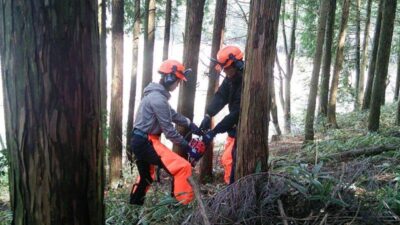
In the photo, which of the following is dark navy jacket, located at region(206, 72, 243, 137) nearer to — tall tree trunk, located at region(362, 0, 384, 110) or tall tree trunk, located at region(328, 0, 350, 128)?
tall tree trunk, located at region(362, 0, 384, 110)

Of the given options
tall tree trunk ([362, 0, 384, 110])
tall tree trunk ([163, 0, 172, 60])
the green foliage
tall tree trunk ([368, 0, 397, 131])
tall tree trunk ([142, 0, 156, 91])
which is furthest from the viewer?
tall tree trunk ([163, 0, 172, 60])

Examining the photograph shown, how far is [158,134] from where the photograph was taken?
19.0 feet

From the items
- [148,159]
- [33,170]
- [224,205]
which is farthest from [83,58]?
[148,159]

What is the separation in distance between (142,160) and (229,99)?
153 centimetres

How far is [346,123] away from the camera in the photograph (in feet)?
45.8

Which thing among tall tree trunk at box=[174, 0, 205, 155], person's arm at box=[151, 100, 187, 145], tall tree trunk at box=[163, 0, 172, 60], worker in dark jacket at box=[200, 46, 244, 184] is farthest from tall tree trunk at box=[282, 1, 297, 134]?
person's arm at box=[151, 100, 187, 145]

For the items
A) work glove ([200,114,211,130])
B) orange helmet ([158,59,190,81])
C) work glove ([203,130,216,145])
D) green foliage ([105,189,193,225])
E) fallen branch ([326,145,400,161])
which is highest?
orange helmet ([158,59,190,81])

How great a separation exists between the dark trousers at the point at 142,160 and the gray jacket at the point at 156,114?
0.59ft

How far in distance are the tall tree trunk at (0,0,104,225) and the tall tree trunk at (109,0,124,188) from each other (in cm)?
814

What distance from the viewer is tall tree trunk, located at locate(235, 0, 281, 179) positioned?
3754 millimetres

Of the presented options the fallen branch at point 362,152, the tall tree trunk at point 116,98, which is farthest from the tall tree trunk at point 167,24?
the fallen branch at point 362,152

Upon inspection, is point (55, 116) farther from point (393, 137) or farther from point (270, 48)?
point (393, 137)

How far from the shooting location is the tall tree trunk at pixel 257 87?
3754 millimetres

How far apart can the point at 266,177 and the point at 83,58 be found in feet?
7.23
